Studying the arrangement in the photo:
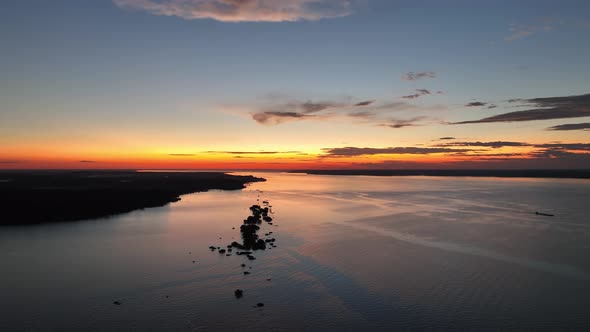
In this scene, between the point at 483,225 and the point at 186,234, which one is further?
the point at 483,225

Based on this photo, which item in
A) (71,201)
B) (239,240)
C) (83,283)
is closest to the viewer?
(83,283)

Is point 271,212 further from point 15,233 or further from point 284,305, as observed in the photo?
point 284,305

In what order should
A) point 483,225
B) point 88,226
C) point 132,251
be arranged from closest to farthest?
point 132,251, point 88,226, point 483,225

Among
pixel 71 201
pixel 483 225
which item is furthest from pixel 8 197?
pixel 483 225

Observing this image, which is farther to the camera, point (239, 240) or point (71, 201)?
point (71, 201)

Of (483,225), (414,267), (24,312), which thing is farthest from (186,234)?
(483,225)

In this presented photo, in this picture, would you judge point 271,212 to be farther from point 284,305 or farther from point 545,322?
point 545,322

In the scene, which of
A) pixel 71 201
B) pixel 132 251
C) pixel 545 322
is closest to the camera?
pixel 545 322

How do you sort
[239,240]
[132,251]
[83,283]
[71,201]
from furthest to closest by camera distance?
[71,201] → [239,240] → [132,251] → [83,283]
